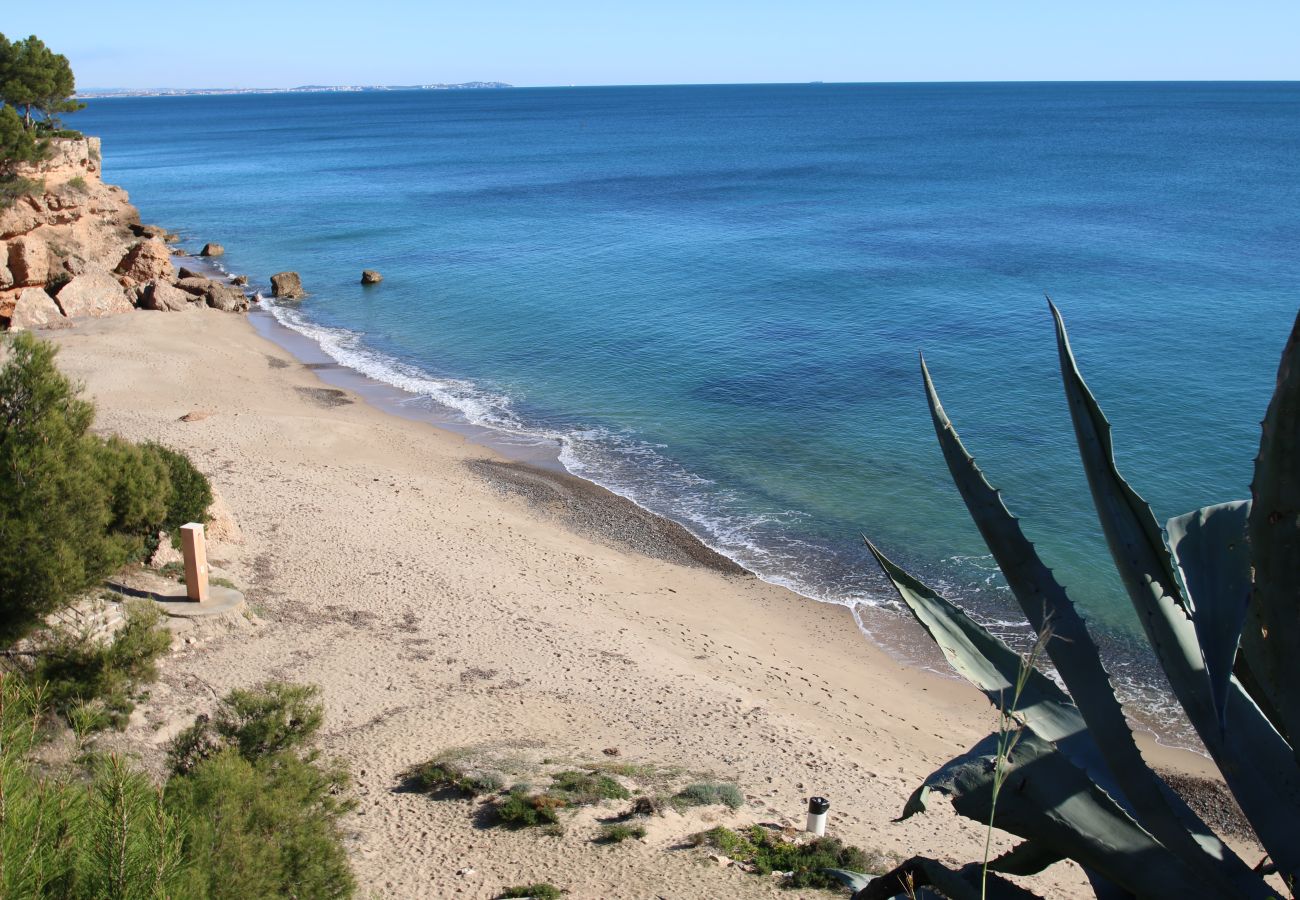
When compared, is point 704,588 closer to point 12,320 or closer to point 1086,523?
point 1086,523

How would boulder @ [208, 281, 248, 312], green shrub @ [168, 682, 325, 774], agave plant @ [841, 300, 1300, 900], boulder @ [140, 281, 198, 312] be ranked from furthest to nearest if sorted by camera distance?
1. boulder @ [208, 281, 248, 312]
2. boulder @ [140, 281, 198, 312]
3. green shrub @ [168, 682, 325, 774]
4. agave plant @ [841, 300, 1300, 900]

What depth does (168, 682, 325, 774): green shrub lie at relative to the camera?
8.13 meters

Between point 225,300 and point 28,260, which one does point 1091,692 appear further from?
point 225,300

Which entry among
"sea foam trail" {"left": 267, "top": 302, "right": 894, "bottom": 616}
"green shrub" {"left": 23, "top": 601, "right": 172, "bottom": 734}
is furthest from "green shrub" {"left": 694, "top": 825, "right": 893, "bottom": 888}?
"sea foam trail" {"left": 267, "top": 302, "right": 894, "bottom": 616}

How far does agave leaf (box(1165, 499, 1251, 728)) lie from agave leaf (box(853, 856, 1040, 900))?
0.90m

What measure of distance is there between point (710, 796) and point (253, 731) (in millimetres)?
4957

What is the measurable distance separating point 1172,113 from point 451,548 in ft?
497

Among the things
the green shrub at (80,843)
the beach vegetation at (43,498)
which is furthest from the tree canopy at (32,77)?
the green shrub at (80,843)

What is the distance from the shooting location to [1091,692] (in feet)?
10.7

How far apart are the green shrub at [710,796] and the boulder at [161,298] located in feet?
109

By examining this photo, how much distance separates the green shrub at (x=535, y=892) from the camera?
30.1 ft

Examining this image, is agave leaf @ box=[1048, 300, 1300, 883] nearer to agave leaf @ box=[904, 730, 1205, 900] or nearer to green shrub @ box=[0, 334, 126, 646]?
agave leaf @ box=[904, 730, 1205, 900]

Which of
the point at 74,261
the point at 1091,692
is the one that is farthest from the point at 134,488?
the point at 74,261

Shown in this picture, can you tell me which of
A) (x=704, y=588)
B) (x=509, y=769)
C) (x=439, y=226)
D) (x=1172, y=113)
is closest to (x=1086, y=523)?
(x=704, y=588)
